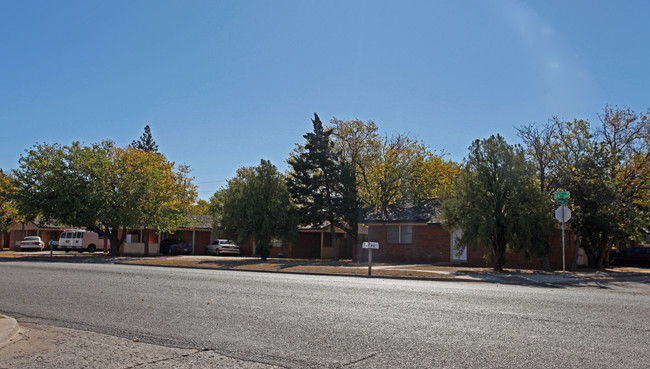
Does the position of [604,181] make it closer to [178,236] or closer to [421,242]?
[421,242]

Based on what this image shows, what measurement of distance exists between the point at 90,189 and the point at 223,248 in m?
11.6

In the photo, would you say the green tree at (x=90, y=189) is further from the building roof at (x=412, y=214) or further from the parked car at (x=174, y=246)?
the building roof at (x=412, y=214)

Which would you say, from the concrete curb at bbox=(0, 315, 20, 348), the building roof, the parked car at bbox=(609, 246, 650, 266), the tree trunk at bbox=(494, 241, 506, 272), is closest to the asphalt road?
the concrete curb at bbox=(0, 315, 20, 348)

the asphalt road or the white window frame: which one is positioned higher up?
the white window frame

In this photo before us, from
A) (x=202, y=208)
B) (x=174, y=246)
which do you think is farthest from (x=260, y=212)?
(x=202, y=208)

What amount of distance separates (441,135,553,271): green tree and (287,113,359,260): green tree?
33.0ft

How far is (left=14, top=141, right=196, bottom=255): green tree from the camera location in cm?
3569

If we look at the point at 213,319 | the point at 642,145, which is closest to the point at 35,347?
the point at 213,319

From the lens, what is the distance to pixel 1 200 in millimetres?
50219

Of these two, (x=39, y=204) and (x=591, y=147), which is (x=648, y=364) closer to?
(x=591, y=147)

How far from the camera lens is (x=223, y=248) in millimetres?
43500

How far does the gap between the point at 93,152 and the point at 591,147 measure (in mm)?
31927

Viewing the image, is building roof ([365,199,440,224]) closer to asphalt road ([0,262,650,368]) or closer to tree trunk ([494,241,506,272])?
tree trunk ([494,241,506,272])

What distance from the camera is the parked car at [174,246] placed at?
43875 millimetres
